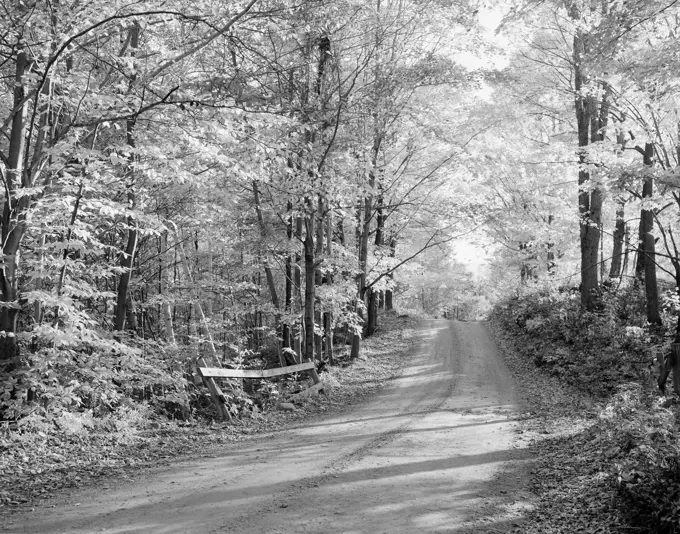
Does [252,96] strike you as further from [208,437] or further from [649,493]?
[649,493]

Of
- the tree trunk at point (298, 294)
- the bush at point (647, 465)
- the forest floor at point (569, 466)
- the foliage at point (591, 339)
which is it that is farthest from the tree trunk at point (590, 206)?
the bush at point (647, 465)

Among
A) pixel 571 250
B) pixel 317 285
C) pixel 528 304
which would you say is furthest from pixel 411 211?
pixel 571 250

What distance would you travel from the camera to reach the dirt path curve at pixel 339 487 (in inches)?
203

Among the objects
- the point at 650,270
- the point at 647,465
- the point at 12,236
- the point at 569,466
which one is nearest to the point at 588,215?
the point at 650,270

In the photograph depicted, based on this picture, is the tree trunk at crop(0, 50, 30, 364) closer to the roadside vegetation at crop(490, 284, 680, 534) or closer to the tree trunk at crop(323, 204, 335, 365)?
the roadside vegetation at crop(490, 284, 680, 534)

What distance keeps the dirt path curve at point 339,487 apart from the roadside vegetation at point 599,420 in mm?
552

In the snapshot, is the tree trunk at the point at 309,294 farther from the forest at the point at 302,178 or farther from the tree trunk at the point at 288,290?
the tree trunk at the point at 288,290

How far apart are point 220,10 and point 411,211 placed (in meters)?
13.0

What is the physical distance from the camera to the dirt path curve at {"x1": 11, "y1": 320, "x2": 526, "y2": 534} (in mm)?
5164

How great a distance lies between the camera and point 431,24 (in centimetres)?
1479

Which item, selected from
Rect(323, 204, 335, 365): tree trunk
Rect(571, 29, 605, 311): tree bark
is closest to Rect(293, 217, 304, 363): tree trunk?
Rect(323, 204, 335, 365): tree trunk

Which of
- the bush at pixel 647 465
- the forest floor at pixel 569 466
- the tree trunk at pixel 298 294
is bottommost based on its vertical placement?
the forest floor at pixel 569 466

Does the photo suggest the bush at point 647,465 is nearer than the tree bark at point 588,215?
Yes

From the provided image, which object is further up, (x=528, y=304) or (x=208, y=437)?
(x=528, y=304)
